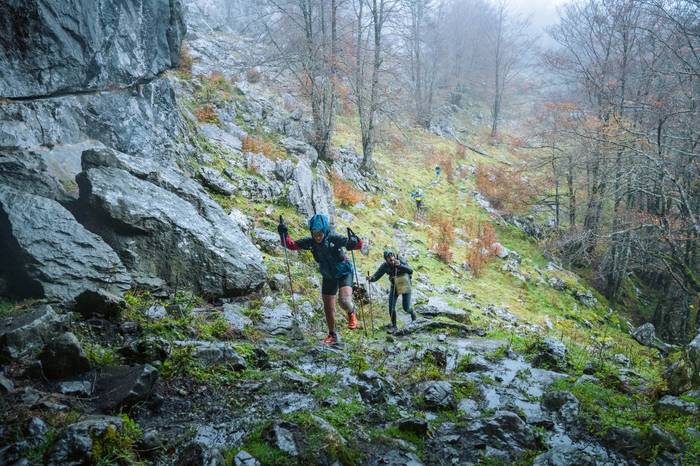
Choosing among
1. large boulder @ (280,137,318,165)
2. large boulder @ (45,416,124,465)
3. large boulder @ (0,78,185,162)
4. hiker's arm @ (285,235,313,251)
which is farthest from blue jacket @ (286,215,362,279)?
large boulder @ (280,137,318,165)

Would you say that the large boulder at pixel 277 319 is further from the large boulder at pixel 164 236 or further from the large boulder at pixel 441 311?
the large boulder at pixel 441 311

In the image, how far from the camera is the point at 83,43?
748cm

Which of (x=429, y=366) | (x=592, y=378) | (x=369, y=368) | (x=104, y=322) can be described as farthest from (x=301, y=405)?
(x=592, y=378)

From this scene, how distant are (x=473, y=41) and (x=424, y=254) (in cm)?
3288

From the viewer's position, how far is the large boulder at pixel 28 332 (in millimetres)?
4000

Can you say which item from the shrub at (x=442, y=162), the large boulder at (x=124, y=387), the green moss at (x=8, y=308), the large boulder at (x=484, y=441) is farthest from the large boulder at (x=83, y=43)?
the shrub at (x=442, y=162)

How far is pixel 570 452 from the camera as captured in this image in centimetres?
358

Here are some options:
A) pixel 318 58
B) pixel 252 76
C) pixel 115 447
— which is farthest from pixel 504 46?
pixel 115 447

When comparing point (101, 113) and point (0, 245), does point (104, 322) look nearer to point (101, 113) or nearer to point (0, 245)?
point (0, 245)

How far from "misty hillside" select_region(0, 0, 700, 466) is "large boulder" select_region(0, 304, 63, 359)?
21 mm

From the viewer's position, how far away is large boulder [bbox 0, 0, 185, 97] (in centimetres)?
652

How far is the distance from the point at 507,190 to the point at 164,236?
1946cm

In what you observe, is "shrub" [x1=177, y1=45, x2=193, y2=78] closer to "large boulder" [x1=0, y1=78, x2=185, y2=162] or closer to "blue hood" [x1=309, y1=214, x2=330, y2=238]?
"large boulder" [x1=0, y1=78, x2=185, y2=162]

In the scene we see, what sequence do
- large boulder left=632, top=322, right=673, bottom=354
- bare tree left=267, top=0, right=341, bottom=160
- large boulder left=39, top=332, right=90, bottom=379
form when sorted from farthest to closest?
bare tree left=267, top=0, right=341, bottom=160 → large boulder left=632, top=322, right=673, bottom=354 → large boulder left=39, top=332, right=90, bottom=379
